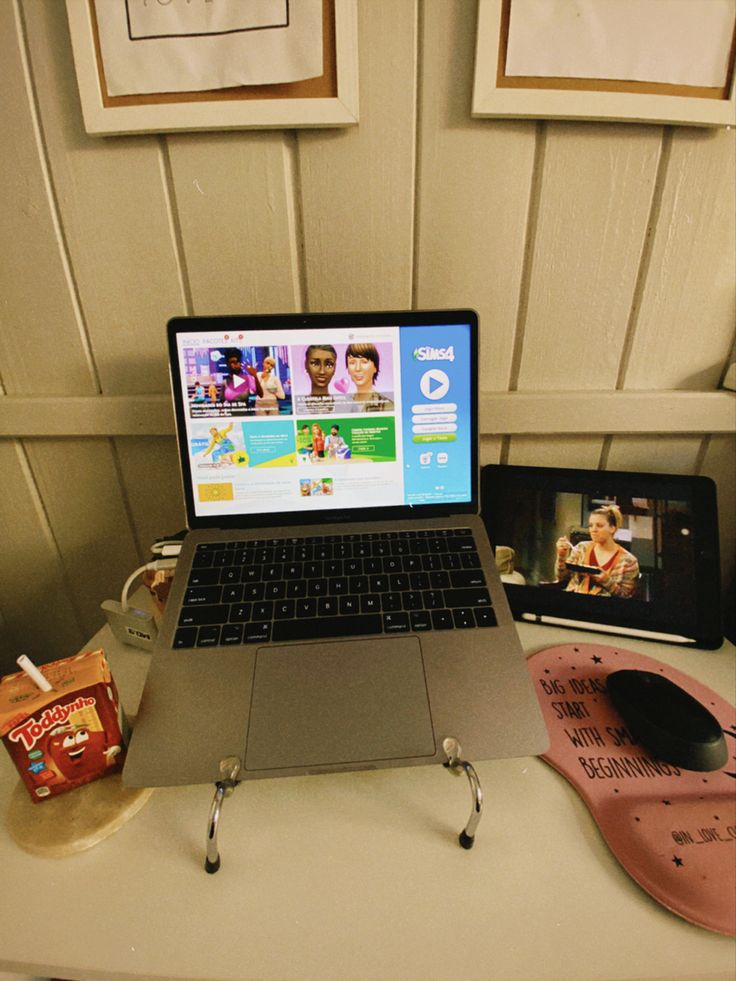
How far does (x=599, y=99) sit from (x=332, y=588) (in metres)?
0.61

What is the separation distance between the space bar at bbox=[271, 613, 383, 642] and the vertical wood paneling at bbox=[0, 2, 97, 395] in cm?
46

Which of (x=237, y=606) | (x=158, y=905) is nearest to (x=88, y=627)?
(x=237, y=606)

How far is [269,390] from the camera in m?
0.59

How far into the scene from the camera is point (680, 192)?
61 centimetres

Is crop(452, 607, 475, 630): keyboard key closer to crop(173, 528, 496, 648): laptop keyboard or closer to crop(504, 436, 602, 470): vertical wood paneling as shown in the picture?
crop(173, 528, 496, 648): laptop keyboard

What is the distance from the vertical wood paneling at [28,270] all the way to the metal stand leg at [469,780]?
2.12 feet

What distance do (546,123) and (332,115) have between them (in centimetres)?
25

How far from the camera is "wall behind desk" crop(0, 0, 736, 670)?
590 mm

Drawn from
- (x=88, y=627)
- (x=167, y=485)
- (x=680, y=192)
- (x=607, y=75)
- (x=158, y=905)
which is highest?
(x=607, y=75)

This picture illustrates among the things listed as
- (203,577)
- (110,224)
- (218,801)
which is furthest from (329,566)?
(110,224)

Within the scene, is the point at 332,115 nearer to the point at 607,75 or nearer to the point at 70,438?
the point at 607,75

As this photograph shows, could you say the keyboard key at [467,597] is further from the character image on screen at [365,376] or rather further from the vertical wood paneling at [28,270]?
the vertical wood paneling at [28,270]

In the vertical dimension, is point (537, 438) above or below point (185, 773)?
above

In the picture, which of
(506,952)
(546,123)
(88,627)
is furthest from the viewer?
(88,627)
